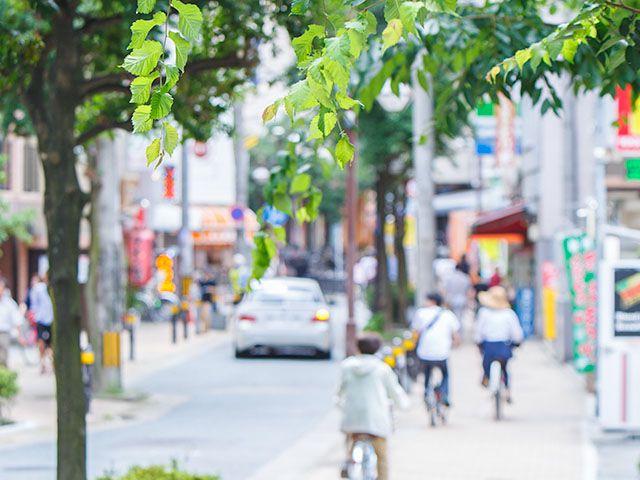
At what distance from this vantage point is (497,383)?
17484 millimetres

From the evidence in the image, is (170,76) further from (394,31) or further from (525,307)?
(525,307)

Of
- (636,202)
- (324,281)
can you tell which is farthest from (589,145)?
(324,281)

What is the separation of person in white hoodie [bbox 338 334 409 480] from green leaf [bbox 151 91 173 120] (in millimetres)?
6718

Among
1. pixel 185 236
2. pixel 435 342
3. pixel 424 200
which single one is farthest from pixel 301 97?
pixel 185 236

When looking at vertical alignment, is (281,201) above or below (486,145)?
below

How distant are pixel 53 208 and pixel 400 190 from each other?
100ft

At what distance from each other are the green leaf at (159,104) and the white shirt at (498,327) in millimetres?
13611

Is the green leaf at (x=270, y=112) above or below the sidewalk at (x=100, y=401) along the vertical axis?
above

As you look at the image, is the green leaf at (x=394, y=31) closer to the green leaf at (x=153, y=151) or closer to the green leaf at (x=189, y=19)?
the green leaf at (x=189, y=19)

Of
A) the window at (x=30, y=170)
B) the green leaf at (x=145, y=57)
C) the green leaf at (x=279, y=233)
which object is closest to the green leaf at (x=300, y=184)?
the green leaf at (x=279, y=233)

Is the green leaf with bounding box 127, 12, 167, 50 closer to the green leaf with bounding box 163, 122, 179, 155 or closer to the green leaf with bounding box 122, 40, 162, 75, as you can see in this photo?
the green leaf with bounding box 122, 40, 162, 75

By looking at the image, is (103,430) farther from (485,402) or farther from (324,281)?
(324,281)

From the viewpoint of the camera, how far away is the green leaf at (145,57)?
13.6 feet

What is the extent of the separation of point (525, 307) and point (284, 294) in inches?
291
